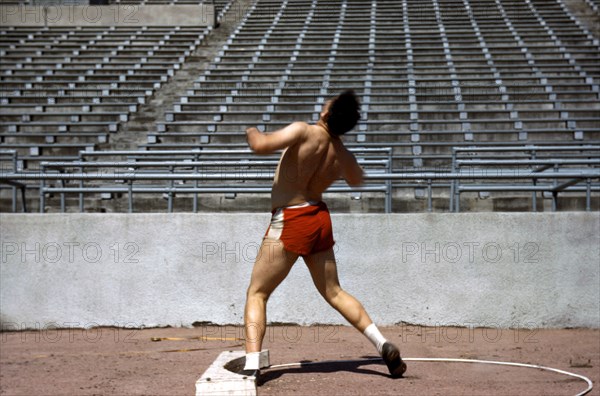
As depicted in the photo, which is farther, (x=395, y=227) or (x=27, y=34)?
(x=27, y=34)

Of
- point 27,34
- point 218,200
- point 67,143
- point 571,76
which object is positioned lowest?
point 218,200

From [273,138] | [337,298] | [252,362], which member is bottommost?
[252,362]

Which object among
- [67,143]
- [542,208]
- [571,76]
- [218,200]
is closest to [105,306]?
[218,200]

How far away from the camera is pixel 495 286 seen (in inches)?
282

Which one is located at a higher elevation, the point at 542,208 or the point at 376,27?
the point at 376,27

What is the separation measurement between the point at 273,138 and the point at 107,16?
18.1 meters

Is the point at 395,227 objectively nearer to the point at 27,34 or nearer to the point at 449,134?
the point at 449,134

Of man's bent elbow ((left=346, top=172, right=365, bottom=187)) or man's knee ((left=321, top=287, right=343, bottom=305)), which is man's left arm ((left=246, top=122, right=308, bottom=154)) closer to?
man's bent elbow ((left=346, top=172, right=365, bottom=187))

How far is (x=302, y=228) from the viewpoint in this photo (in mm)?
4711

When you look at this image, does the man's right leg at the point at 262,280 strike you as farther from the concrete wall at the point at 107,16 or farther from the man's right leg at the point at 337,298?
the concrete wall at the point at 107,16

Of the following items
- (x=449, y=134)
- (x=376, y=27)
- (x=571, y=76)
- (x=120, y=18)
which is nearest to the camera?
(x=449, y=134)

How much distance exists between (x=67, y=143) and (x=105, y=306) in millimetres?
6154

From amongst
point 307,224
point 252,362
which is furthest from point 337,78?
point 252,362

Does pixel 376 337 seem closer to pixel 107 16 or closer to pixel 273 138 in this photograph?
pixel 273 138
